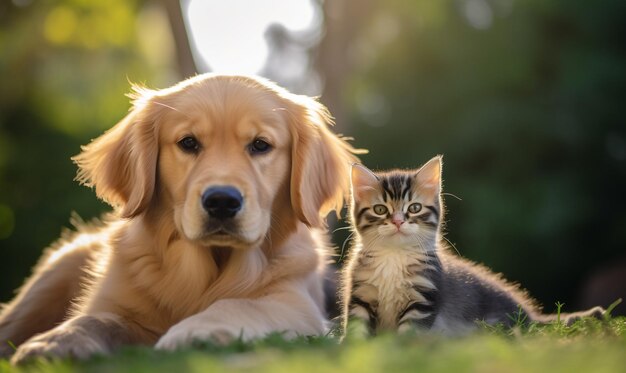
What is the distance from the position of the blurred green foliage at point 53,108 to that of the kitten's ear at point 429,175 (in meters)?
8.44

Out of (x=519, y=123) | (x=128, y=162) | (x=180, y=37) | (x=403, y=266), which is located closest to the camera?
(x=403, y=266)

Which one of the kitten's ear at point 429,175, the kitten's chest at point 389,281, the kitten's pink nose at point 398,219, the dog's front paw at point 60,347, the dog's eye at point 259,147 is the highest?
the dog's eye at point 259,147

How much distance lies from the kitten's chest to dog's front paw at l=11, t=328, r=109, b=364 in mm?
1346

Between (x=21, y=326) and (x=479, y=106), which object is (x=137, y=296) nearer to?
(x=21, y=326)

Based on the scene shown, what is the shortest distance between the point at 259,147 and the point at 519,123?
9.19 meters

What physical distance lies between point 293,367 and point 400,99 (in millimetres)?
12074

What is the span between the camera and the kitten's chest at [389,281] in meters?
4.07

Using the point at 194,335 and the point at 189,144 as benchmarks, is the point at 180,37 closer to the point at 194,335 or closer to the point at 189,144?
the point at 189,144

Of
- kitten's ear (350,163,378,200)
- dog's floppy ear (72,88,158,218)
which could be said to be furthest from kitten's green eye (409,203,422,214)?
dog's floppy ear (72,88,158,218)

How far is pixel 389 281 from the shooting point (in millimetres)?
4094

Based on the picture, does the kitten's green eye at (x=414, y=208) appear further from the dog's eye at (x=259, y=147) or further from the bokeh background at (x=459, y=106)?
the bokeh background at (x=459, y=106)

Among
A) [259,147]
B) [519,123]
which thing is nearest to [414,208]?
[259,147]

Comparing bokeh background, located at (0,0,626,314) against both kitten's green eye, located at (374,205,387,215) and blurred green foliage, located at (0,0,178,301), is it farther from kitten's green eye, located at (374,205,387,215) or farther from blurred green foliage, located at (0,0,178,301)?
kitten's green eye, located at (374,205,387,215)

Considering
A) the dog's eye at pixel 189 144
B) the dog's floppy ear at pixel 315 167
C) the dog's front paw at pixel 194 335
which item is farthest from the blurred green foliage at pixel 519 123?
the dog's front paw at pixel 194 335
